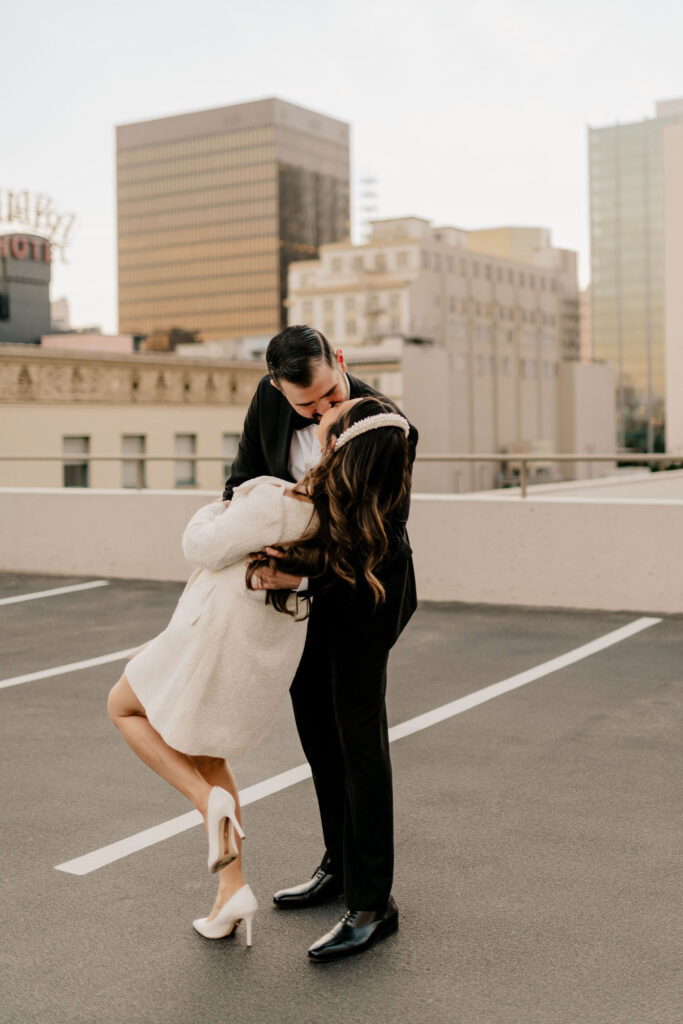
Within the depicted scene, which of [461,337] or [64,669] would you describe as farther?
[461,337]

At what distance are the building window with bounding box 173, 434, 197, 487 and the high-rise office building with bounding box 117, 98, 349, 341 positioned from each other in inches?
3701

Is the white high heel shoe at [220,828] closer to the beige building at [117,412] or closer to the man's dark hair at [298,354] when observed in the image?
the man's dark hair at [298,354]

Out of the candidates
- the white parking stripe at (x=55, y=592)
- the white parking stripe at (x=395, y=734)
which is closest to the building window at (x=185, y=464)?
the white parking stripe at (x=55, y=592)

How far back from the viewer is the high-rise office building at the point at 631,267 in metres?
175

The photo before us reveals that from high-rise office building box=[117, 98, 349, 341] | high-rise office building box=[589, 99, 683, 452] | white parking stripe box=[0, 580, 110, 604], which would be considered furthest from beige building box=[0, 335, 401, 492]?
high-rise office building box=[589, 99, 683, 452]

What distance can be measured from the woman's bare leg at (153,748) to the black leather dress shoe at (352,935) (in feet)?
1.56

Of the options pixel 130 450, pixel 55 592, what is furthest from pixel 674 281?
pixel 55 592

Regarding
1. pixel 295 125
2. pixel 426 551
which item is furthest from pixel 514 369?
pixel 426 551

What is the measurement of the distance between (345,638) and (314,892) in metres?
0.89

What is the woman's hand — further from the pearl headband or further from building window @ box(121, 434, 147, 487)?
building window @ box(121, 434, 147, 487)

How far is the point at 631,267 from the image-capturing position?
18662 cm

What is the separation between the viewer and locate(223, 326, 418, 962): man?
303 centimetres

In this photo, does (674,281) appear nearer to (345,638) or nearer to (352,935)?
(345,638)

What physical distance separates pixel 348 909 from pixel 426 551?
6.70m
